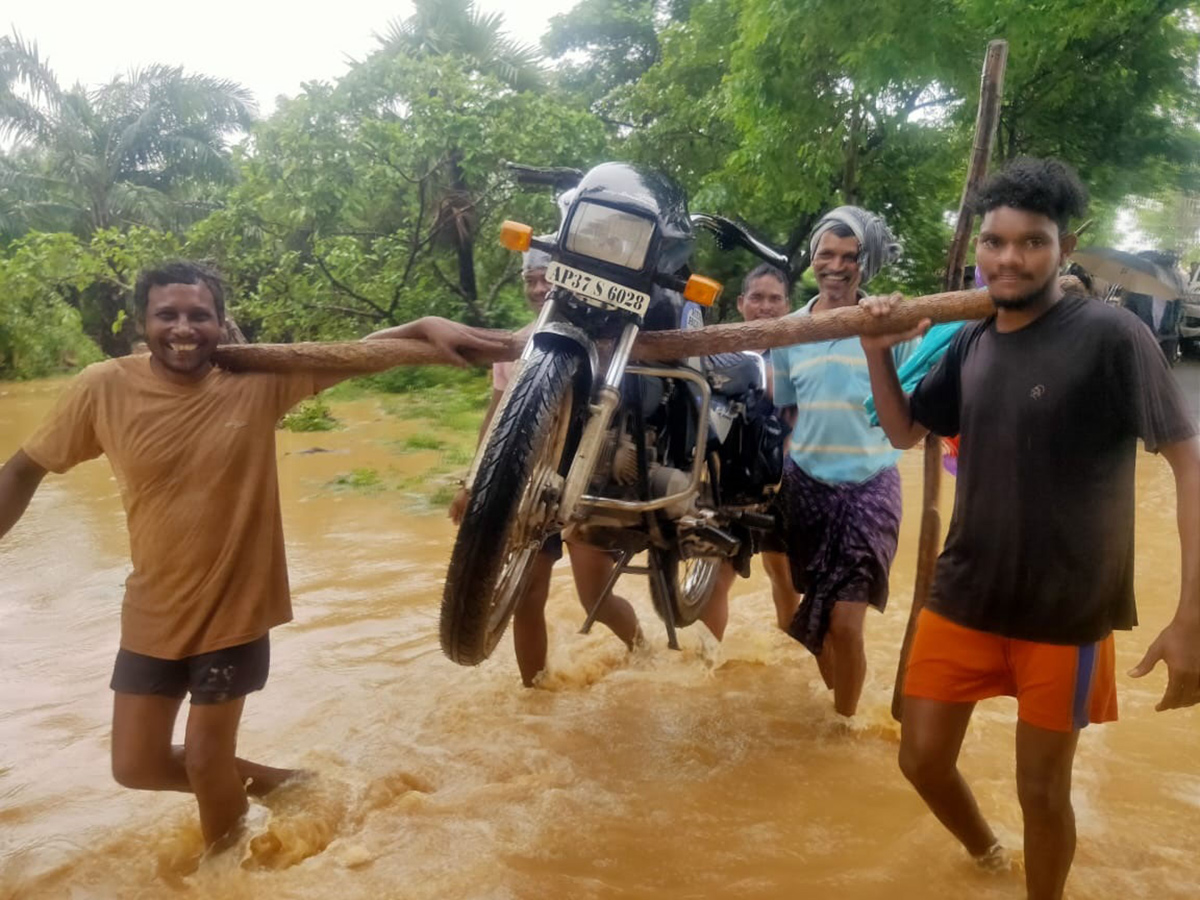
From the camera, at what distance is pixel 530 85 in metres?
17.1

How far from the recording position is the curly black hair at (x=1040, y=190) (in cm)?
205

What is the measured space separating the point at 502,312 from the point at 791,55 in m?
6.12

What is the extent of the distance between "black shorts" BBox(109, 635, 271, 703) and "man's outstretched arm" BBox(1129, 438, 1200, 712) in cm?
221

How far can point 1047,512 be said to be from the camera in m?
2.05

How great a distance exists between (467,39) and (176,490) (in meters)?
16.6

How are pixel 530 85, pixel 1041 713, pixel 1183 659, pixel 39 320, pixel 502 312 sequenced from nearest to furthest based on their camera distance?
pixel 1183 659 < pixel 1041 713 < pixel 502 312 < pixel 530 85 < pixel 39 320

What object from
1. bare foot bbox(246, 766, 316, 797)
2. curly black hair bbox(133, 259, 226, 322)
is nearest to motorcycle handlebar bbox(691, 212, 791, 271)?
curly black hair bbox(133, 259, 226, 322)

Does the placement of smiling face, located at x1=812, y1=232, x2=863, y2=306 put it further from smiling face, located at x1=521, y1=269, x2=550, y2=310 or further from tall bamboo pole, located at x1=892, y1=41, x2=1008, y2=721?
smiling face, located at x1=521, y1=269, x2=550, y2=310

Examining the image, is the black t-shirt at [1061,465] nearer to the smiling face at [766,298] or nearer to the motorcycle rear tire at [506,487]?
the motorcycle rear tire at [506,487]

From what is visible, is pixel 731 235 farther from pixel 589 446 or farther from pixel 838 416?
pixel 589 446

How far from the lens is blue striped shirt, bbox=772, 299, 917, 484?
3213mm

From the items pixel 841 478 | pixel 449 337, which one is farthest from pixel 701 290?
pixel 841 478

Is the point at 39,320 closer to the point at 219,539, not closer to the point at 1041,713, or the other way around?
the point at 219,539

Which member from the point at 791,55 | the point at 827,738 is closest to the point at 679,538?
the point at 827,738
